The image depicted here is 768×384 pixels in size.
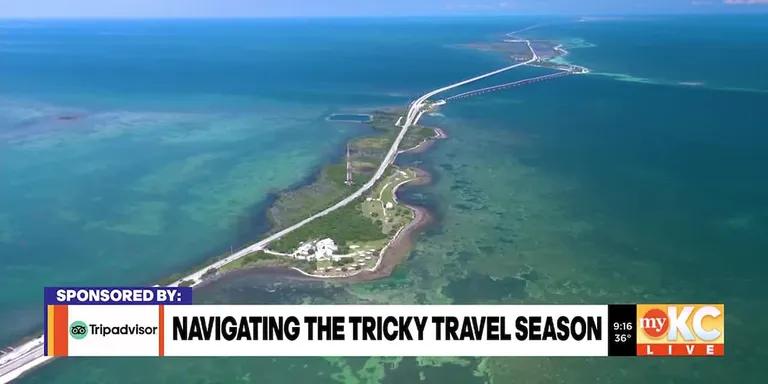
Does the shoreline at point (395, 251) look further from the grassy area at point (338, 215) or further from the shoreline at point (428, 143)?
the shoreline at point (428, 143)

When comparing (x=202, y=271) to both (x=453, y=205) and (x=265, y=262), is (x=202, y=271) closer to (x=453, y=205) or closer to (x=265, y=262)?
(x=265, y=262)

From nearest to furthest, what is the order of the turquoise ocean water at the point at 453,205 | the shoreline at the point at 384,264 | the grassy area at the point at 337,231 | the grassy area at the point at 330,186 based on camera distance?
1. the turquoise ocean water at the point at 453,205
2. the shoreline at the point at 384,264
3. the grassy area at the point at 337,231
4. the grassy area at the point at 330,186

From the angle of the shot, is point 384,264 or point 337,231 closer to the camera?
point 384,264

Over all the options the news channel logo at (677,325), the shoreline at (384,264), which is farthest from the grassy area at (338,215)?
the news channel logo at (677,325)

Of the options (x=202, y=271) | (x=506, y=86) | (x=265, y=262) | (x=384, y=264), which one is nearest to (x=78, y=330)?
(x=202, y=271)

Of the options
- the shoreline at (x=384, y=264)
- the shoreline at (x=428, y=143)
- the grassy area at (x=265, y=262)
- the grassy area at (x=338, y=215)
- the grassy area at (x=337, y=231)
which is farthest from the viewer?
the shoreline at (x=428, y=143)

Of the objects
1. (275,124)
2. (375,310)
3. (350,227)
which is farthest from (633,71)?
(375,310)
